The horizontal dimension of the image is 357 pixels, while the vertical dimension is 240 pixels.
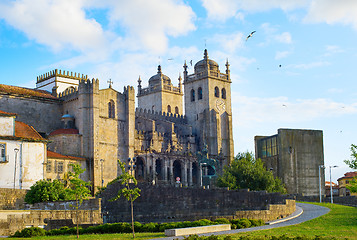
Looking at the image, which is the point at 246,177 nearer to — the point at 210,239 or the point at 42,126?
the point at 42,126

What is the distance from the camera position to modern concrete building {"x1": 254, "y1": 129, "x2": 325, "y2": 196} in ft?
312

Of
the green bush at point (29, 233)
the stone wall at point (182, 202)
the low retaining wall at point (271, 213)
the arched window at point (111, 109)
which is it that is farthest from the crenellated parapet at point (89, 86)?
the green bush at point (29, 233)

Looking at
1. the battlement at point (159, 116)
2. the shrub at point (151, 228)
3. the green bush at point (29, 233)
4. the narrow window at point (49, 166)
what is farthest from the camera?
the battlement at point (159, 116)

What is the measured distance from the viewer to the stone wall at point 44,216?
33.9m

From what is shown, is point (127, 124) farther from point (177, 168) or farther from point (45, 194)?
point (45, 194)

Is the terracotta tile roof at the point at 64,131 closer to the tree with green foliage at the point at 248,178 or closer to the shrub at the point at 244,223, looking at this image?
the tree with green foliage at the point at 248,178

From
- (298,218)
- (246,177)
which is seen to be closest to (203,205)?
(298,218)

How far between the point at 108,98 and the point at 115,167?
34.0 feet

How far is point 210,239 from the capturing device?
24.0 metres

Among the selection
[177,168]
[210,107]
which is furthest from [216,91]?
[177,168]

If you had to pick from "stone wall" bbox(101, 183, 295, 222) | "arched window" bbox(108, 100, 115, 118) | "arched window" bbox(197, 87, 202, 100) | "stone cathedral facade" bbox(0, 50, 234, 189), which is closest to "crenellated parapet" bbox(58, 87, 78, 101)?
"stone cathedral facade" bbox(0, 50, 234, 189)

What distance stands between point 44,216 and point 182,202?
17.5 meters

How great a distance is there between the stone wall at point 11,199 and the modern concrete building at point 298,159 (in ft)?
188

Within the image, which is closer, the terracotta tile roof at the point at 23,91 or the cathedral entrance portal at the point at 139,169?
the terracotta tile roof at the point at 23,91
